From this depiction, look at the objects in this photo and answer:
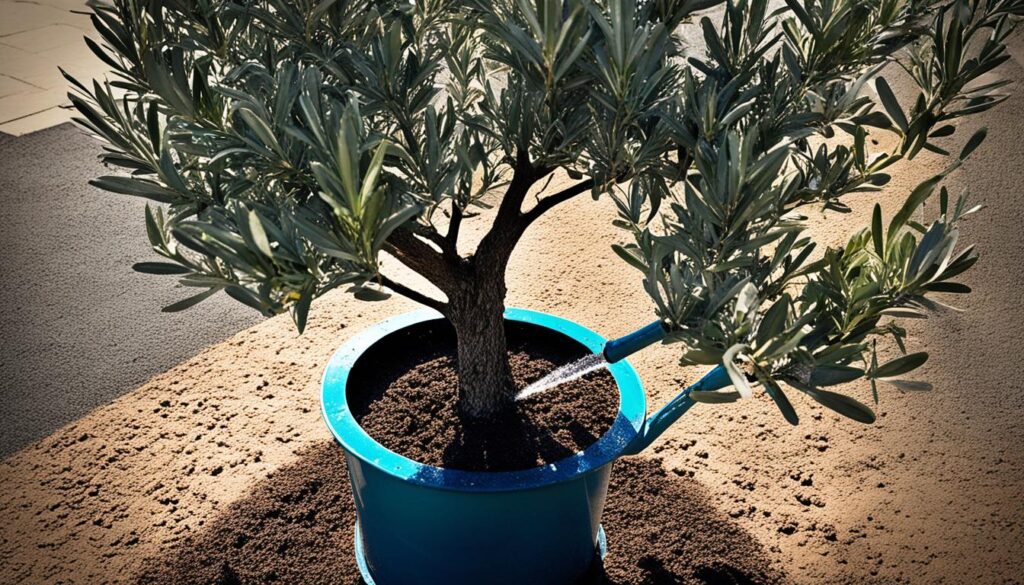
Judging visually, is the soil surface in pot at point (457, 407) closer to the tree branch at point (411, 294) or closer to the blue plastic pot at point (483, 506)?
the blue plastic pot at point (483, 506)

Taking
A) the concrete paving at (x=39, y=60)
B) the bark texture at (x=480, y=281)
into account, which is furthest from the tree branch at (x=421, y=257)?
the concrete paving at (x=39, y=60)

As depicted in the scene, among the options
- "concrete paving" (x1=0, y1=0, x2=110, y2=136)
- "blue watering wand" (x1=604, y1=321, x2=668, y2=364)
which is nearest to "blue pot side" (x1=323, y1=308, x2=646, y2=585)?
"blue watering wand" (x1=604, y1=321, x2=668, y2=364)

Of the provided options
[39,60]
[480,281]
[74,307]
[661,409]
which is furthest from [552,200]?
[39,60]

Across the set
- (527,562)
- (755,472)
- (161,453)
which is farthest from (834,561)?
(161,453)

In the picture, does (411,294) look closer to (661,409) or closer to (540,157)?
(540,157)

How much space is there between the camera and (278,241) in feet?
4.44

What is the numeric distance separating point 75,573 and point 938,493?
7.95 feet

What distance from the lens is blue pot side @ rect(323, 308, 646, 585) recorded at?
6.43ft

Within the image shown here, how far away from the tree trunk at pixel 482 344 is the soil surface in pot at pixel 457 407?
0.17 feet

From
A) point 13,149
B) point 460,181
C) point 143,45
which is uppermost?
point 143,45

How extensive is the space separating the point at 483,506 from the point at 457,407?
0.36 meters

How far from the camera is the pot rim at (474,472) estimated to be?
1938 millimetres

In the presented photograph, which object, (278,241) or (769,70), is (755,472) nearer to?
(769,70)

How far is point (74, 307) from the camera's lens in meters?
3.72
